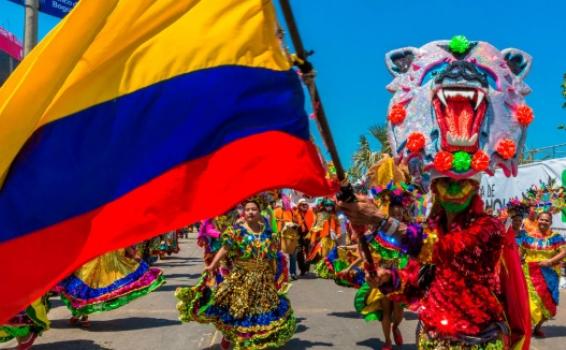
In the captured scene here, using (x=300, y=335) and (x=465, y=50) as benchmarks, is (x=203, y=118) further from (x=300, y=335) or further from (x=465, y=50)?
(x=300, y=335)

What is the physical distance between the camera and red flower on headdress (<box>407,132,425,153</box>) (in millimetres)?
3916

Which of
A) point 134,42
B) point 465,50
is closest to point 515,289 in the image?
point 465,50

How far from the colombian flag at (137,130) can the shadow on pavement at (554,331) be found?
618 cm

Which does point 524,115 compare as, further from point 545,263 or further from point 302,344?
point 545,263

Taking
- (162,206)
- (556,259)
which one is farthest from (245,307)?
(556,259)

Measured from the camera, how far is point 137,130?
10.3 feet

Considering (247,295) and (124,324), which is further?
(124,324)

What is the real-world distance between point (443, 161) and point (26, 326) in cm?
495

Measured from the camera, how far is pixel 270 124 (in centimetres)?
324

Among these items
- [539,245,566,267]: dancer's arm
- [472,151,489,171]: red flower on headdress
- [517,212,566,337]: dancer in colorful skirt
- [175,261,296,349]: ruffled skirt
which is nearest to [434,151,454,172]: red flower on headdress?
[472,151,489,171]: red flower on headdress

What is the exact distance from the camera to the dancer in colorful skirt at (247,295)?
6441mm

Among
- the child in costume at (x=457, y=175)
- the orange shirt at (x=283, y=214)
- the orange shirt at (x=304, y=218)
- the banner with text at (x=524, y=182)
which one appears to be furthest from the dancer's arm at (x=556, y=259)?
the orange shirt at (x=304, y=218)

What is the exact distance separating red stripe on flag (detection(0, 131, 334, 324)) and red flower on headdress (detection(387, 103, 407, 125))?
97 cm

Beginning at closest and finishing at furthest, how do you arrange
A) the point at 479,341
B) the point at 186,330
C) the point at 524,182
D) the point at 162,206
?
the point at 162,206, the point at 479,341, the point at 186,330, the point at 524,182
